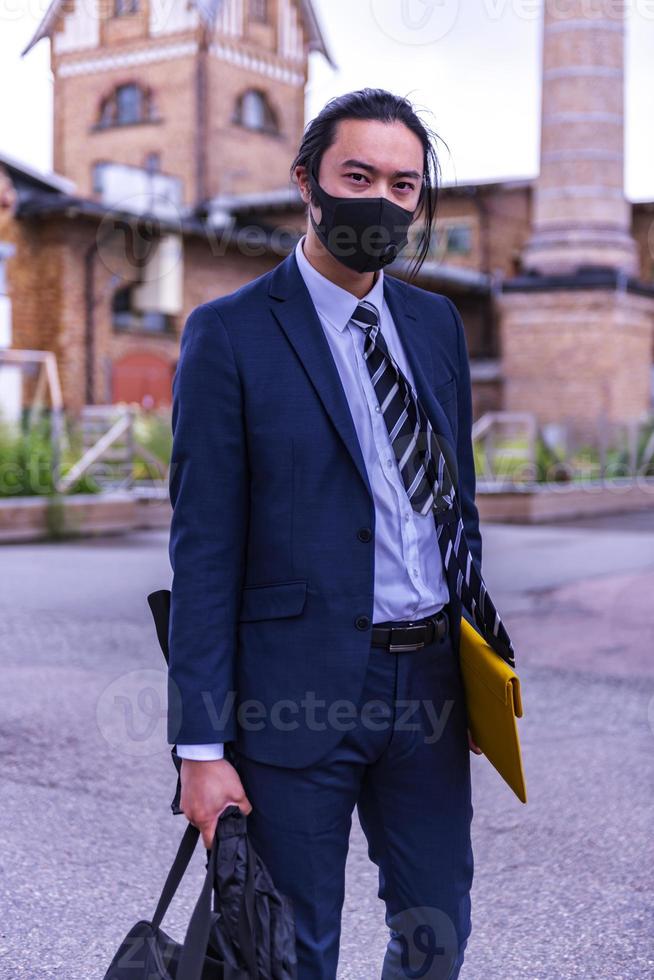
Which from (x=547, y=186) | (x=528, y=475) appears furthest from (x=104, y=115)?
(x=528, y=475)

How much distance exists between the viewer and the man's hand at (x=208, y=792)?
7.02 feet

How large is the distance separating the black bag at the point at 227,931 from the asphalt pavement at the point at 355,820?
1.41m

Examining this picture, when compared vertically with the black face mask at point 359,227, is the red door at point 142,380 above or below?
above

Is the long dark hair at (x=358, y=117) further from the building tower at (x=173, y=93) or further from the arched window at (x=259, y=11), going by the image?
the arched window at (x=259, y=11)

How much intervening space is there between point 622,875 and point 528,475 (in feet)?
51.9

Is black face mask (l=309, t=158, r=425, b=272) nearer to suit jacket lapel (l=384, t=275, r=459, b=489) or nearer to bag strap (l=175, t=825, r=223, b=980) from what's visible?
suit jacket lapel (l=384, t=275, r=459, b=489)

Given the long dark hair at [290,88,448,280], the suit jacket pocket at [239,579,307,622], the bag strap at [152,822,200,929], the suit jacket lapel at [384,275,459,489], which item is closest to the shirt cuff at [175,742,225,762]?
the bag strap at [152,822,200,929]

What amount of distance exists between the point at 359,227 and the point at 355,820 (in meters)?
3.34

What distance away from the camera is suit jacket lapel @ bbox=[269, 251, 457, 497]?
2188 mm

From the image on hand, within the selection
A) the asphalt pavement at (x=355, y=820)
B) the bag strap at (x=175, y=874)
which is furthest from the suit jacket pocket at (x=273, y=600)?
the asphalt pavement at (x=355, y=820)

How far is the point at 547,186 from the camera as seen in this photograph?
1023 inches

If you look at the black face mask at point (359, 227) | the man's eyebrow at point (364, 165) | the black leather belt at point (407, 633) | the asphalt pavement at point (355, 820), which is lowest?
the asphalt pavement at point (355, 820)

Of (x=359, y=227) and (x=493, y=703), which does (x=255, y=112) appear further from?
(x=493, y=703)

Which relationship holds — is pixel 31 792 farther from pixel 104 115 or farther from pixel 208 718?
pixel 104 115
